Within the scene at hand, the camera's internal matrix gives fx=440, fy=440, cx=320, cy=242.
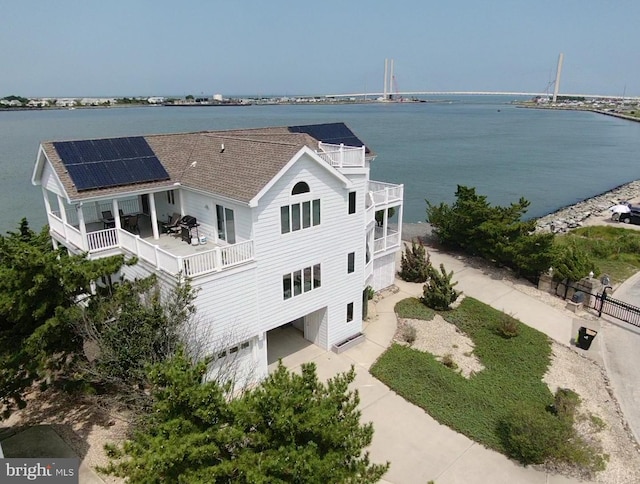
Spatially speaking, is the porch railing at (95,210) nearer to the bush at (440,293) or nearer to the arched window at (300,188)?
the arched window at (300,188)

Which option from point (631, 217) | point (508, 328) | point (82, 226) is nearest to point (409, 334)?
point (508, 328)

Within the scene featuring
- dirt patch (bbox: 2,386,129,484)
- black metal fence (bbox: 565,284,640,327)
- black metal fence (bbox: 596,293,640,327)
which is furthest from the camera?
black metal fence (bbox: 565,284,640,327)

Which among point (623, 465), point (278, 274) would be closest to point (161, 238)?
point (278, 274)

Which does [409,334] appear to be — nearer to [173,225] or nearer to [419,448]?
[419,448]

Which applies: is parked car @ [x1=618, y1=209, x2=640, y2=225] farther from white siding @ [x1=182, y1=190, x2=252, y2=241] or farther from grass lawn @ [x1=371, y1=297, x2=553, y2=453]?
white siding @ [x1=182, y1=190, x2=252, y2=241]

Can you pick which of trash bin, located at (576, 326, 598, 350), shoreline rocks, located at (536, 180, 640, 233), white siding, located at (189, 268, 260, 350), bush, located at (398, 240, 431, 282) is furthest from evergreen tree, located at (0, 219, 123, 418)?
shoreline rocks, located at (536, 180, 640, 233)

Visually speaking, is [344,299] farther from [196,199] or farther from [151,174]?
[151,174]
